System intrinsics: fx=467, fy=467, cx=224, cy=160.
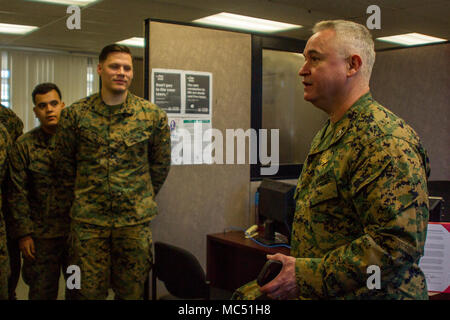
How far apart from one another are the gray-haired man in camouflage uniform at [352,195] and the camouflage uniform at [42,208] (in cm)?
173

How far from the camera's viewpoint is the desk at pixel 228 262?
9.36 feet

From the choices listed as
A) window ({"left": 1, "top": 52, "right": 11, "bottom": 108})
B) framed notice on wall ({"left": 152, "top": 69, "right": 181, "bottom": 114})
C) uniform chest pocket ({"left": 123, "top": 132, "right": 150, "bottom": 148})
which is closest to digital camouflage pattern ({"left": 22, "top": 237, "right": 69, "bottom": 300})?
Answer: uniform chest pocket ({"left": 123, "top": 132, "right": 150, "bottom": 148})

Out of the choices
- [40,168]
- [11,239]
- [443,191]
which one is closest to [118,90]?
[40,168]

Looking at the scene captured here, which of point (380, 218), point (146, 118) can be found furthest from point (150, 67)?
point (380, 218)

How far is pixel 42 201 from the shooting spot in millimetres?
2678

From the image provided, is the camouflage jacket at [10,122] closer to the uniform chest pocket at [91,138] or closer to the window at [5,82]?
the uniform chest pocket at [91,138]

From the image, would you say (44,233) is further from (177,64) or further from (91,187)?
(177,64)

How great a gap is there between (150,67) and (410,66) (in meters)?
2.45

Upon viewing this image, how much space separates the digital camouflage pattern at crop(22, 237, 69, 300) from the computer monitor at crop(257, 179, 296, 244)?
3.87 ft

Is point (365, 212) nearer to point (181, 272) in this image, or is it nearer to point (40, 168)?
point (181, 272)

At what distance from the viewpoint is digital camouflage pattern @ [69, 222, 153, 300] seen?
7.69 feet

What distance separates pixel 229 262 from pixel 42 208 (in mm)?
1175

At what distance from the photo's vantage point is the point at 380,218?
106cm

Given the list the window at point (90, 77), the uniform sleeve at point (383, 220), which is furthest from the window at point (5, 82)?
the uniform sleeve at point (383, 220)
